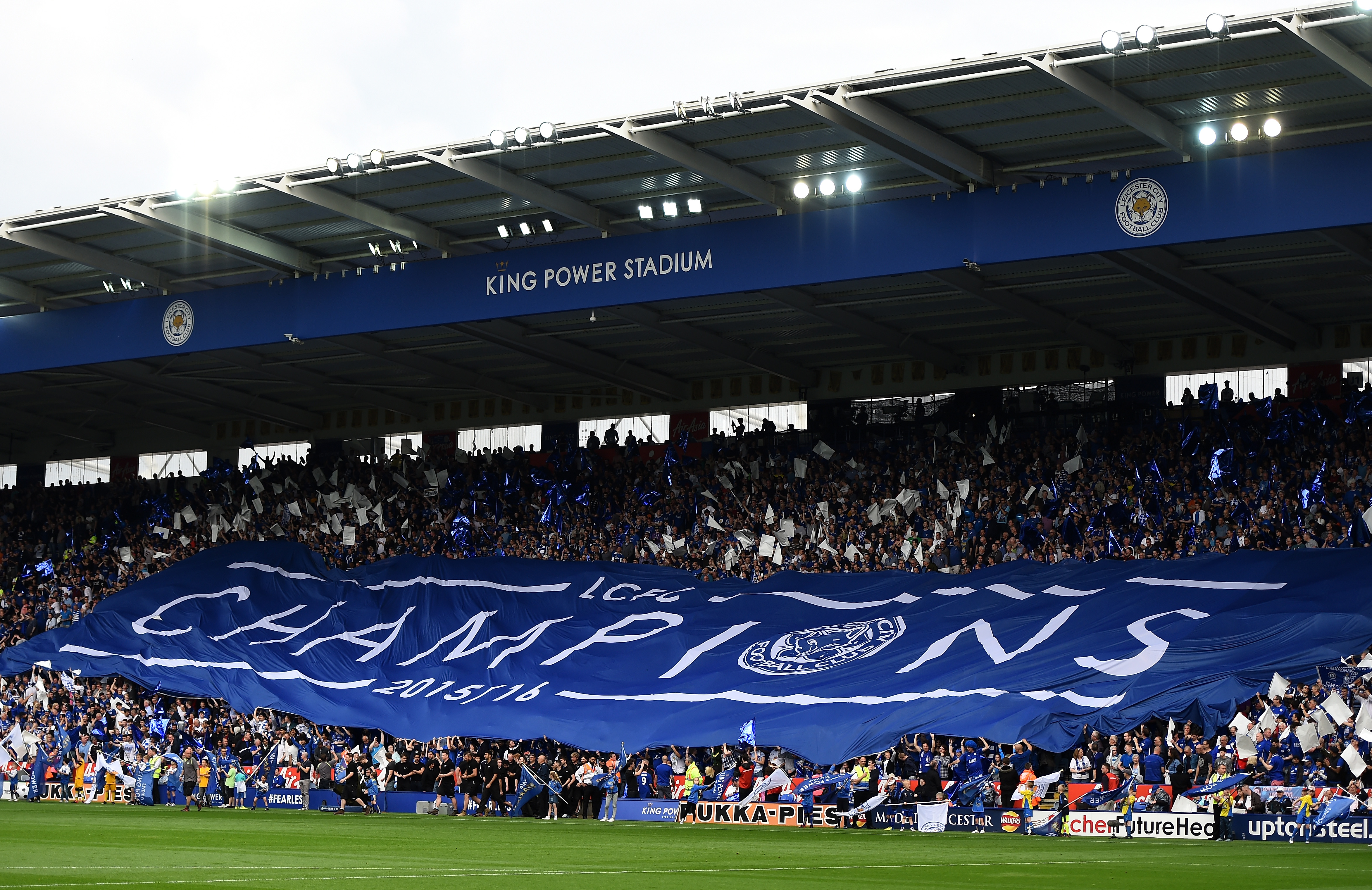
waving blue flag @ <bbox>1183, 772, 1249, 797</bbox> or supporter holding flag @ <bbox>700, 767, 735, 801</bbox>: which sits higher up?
waving blue flag @ <bbox>1183, 772, 1249, 797</bbox>

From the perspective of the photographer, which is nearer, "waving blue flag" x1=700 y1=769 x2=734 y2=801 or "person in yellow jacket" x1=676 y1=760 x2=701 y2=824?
"person in yellow jacket" x1=676 y1=760 x2=701 y2=824

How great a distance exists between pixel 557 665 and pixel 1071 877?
74.7ft

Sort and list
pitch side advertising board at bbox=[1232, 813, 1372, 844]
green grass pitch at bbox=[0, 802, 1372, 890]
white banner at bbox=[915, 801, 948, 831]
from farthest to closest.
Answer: white banner at bbox=[915, 801, 948, 831], pitch side advertising board at bbox=[1232, 813, 1372, 844], green grass pitch at bbox=[0, 802, 1372, 890]

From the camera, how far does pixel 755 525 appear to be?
39.2m

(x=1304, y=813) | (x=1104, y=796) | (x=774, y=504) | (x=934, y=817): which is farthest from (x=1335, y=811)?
(x=774, y=504)

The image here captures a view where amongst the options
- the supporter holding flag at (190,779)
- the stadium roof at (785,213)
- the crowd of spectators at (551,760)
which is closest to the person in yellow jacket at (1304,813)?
the crowd of spectators at (551,760)

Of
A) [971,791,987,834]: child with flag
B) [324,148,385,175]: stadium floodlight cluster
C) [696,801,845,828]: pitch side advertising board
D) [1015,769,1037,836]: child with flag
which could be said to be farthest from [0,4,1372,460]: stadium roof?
[696,801,845,828]: pitch side advertising board

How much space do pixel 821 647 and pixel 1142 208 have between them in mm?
11204

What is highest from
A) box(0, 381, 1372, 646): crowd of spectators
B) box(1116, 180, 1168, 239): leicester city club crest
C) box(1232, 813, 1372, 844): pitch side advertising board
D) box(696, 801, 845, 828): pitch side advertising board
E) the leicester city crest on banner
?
box(1116, 180, 1168, 239): leicester city club crest

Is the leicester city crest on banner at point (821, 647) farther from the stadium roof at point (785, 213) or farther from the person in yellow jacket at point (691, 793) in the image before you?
the stadium roof at point (785, 213)

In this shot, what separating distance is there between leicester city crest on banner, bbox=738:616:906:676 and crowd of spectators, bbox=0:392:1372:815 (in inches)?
88.0

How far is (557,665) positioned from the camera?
1464 inches

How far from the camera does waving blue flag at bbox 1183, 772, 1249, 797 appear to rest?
82.2 feet

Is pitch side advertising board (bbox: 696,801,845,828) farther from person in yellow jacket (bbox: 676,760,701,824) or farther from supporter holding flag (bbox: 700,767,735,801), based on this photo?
supporter holding flag (bbox: 700,767,735,801)
